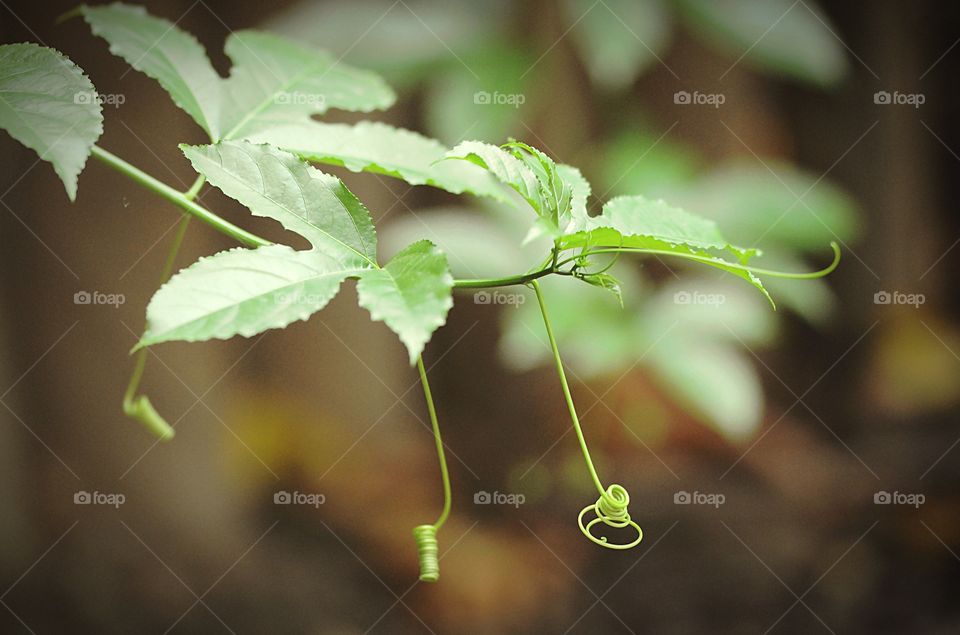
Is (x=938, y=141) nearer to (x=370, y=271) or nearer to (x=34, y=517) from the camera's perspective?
(x=370, y=271)

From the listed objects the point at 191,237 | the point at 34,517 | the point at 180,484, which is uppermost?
the point at 191,237

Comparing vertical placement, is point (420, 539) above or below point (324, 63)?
below

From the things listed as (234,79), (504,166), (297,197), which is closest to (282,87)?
(234,79)

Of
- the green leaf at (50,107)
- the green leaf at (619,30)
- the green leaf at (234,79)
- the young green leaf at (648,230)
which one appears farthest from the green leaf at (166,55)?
the green leaf at (619,30)

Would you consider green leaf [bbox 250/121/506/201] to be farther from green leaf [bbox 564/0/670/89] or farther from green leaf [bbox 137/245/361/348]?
green leaf [bbox 564/0/670/89]

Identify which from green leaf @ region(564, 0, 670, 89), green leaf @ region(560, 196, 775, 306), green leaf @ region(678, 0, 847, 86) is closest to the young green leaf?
green leaf @ region(560, 196, 775, 306)

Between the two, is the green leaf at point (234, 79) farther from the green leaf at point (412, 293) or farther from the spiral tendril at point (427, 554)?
the spiral tendril at point (427, 554)

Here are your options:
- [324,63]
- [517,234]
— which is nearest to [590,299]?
[517,234]
